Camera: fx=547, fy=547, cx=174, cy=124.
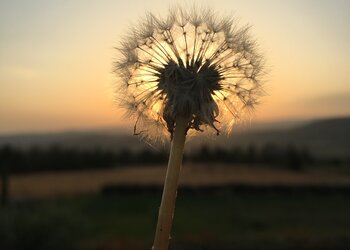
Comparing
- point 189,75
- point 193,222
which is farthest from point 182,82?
point 193,222

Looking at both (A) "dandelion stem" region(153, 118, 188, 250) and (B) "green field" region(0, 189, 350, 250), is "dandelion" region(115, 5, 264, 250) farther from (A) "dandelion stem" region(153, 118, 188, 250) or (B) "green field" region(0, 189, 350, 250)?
(B) "green field" region(0, 189, 350, 250)

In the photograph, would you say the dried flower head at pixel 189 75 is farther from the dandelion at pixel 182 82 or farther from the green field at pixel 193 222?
the green field at pixel 193 222

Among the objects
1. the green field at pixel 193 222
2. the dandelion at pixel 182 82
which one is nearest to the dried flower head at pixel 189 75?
the dandelion at pixel 182 82

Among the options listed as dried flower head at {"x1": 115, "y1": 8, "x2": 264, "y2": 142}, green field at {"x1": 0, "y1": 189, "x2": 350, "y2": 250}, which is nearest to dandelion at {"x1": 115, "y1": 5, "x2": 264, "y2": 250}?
dried flower head at {"x1": 115, "y1": 8, "x2": 264, "y2": 142}

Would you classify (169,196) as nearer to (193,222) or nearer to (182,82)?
(182,82)

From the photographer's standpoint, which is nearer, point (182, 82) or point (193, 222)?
point (182, 82)

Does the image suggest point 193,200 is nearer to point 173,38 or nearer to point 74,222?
point 74,222
